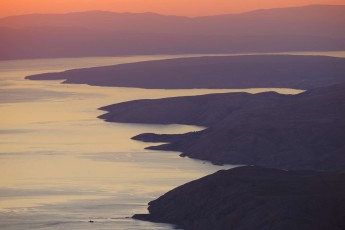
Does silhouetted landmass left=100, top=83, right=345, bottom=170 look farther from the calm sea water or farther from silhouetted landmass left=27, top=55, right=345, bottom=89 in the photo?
silhouetted landmass left=27, top=55, right=345, bottom=89

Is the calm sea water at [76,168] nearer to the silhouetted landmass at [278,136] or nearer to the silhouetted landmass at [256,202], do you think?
the silhouetted landmass at [256,202]

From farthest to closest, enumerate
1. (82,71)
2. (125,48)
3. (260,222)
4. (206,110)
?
(125,48) → (82,71) → (206,110) → (260,222)

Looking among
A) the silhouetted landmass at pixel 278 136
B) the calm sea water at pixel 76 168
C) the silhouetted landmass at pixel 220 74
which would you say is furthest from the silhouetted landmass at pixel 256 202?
the silhouetted landmass at pixel 220 74

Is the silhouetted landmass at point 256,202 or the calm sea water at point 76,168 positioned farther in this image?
the calm sea water at point 76,168

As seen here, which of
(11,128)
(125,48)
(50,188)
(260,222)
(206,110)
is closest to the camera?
(260,222)

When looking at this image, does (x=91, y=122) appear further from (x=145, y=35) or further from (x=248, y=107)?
(x=145, y=35)

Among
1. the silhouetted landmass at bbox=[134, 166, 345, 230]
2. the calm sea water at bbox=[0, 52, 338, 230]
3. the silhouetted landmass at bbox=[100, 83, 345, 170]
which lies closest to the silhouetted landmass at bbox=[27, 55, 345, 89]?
the calm sea water at bbox=[0, 52, 338, 230]

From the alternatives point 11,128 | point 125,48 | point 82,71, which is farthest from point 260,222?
point 125,48
